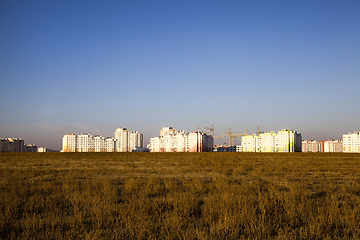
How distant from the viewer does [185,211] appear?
639 cm

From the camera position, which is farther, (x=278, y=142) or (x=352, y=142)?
(x=352, y=142)

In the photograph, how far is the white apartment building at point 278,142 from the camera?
164 meters

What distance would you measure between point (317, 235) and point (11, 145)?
775 feet

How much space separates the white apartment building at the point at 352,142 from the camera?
570 feet

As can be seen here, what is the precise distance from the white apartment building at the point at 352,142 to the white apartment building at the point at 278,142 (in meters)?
41.2

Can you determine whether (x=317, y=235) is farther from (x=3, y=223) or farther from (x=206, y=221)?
(x=3, y=223)

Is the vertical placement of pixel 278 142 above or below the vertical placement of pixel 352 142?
above

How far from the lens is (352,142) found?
7047 inches

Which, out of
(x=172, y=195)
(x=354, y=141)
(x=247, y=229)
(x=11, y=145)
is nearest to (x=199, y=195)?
(x=172, y=195)

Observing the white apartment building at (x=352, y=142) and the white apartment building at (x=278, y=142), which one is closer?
the white apartment building at (x=278, y=142)

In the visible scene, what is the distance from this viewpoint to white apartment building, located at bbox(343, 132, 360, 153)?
174 metres

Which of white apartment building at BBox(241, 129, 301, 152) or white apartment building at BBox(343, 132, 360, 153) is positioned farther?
white apartment building at BBox(343, 132, 360, 153)

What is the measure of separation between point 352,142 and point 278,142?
5326 cm

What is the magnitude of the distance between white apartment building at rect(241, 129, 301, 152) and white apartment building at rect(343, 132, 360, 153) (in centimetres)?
4119
